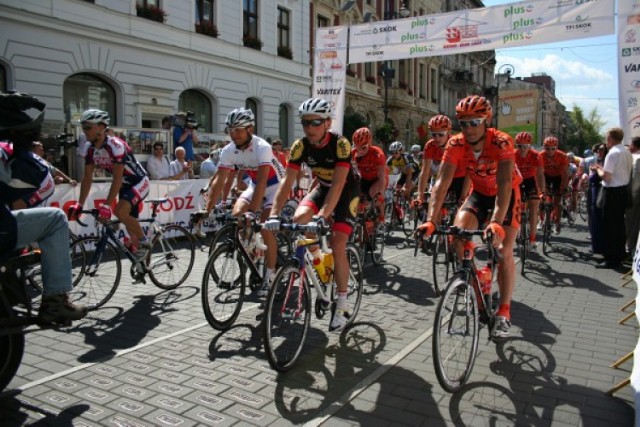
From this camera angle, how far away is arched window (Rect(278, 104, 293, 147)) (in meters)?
27.4

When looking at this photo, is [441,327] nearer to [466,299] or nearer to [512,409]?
[466,299]

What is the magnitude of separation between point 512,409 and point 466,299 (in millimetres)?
812

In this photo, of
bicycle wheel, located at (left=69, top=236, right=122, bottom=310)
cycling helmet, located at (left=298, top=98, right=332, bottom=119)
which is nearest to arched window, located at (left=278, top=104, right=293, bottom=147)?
bicycle wheel, located at (left=69, top=236, right=122, bottom=310)

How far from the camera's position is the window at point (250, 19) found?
24.2m

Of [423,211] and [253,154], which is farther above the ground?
[253,154]

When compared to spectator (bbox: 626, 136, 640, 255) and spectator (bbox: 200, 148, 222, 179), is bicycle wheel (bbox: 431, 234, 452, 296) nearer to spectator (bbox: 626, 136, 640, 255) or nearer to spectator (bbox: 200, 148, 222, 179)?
spectator (bbox: 626, 136, 640, 255)

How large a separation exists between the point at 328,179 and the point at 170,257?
9.52ft

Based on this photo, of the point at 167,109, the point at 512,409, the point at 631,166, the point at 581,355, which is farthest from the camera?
the point at 167,109

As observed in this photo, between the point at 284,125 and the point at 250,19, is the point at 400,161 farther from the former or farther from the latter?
the point at 284,125

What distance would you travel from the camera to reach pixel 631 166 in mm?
9211

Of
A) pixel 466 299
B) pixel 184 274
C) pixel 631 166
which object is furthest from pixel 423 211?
pixel 466 299

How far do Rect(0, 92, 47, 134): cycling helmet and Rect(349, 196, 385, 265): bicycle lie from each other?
5.24 m

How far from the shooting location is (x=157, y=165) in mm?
12094

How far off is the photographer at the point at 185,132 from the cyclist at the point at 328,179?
32.2 ft
